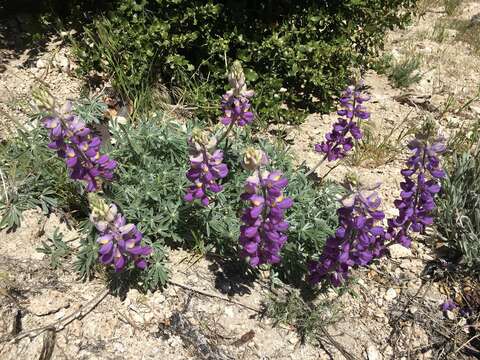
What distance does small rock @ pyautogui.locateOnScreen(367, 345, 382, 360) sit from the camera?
2961 mm

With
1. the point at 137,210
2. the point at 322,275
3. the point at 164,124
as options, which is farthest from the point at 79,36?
the point at 322,275

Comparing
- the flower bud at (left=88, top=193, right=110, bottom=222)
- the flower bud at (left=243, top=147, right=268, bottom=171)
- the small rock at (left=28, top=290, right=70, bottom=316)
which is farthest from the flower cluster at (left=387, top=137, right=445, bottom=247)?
the small rock at (left=28, top=290, right=70, bottom=316)

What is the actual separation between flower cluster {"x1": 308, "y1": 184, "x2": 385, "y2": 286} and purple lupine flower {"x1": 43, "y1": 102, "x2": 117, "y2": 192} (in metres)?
1.37

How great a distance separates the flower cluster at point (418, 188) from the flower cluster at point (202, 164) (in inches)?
43.4

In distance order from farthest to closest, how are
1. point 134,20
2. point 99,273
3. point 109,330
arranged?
point 134,20, point 99,273, point 109,330

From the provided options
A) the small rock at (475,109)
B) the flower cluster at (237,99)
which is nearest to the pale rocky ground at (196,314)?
the flower cluster at (237,99)

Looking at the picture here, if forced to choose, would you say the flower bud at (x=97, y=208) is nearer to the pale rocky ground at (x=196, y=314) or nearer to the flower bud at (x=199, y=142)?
the flower bud at (x=199, y=142)

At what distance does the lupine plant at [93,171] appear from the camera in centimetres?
226

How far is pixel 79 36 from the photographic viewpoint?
4.77 meters

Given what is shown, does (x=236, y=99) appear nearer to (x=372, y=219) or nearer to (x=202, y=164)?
(x=202, y=164)

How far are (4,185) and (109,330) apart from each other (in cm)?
132

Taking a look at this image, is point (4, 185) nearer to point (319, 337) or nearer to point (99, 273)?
point (99, 273)

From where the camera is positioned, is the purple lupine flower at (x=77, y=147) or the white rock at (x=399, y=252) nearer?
the purple lupine flower at (x=77, y=147)

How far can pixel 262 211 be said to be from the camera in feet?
8.16
